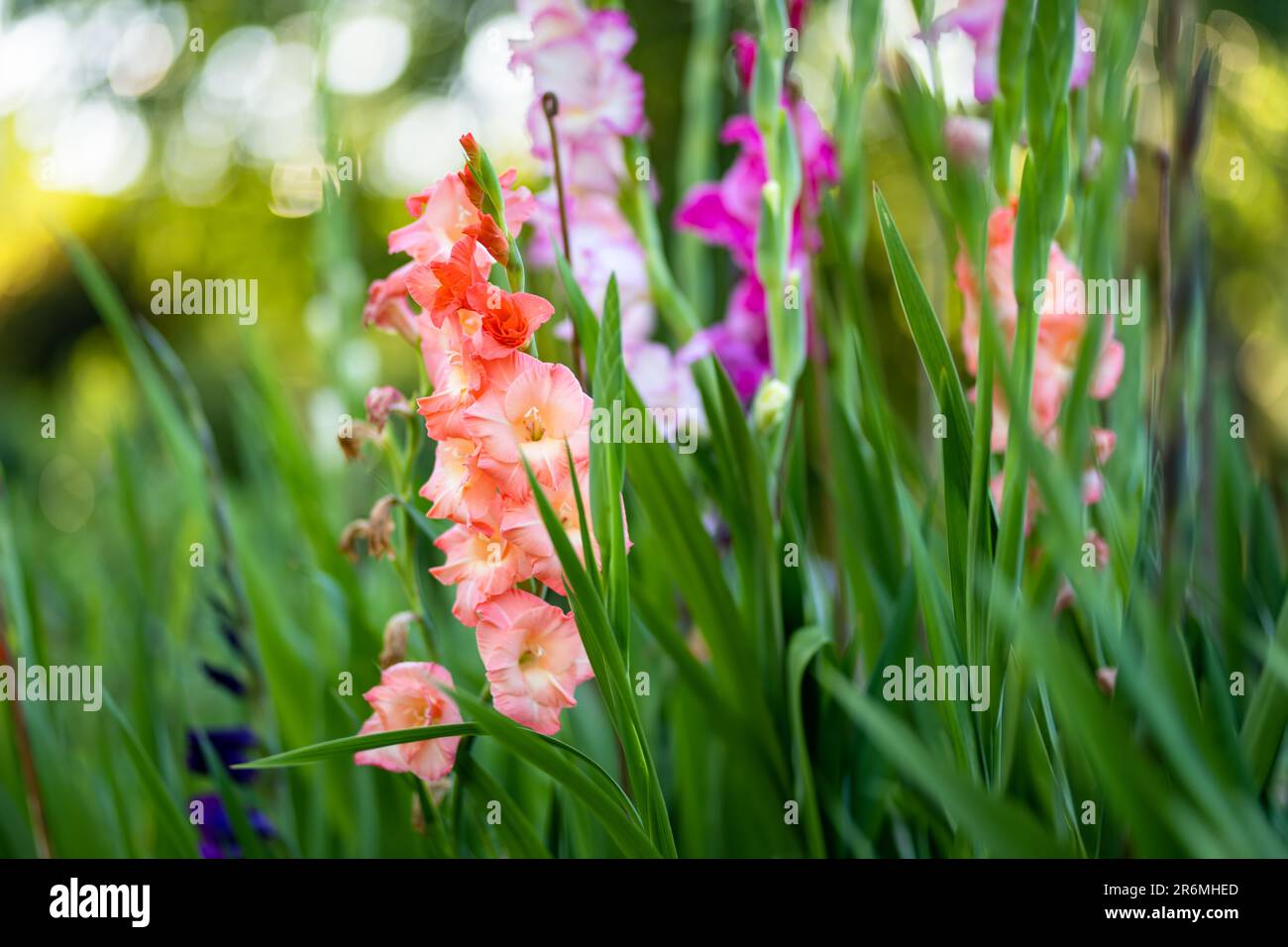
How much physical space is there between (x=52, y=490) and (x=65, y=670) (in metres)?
1.80

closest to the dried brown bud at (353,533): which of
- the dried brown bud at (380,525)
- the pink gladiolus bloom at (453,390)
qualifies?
the dried brown bud at (380,525)

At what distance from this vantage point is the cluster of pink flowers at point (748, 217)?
0.72 m

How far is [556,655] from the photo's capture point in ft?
1.40

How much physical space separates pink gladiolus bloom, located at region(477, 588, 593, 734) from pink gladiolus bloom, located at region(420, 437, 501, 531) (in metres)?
0.04

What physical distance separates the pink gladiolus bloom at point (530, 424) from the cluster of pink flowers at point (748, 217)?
0.28 metres

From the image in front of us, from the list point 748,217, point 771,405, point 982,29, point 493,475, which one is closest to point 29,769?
point 493,475

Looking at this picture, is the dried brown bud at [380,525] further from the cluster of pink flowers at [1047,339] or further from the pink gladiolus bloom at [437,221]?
the cluster of pink flowers at [1047,339]

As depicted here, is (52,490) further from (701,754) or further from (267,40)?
(267,40)

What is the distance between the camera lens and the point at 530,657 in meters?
0.44

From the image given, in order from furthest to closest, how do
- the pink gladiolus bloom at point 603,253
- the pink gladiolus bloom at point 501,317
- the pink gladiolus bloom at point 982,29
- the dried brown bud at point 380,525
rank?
the pink gladiolus bloom at point 603,253 < the pink gladiolus bloom at point 982,29 < the dried brown bud at point 380,525 < the pink gladiolus bloom at point 501,317

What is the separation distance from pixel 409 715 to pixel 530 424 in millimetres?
159

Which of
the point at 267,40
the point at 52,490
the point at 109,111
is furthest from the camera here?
the point at 267,40

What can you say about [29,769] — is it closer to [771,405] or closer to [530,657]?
[530,657]
